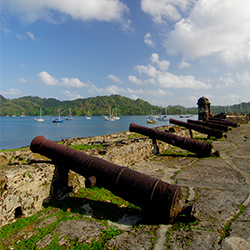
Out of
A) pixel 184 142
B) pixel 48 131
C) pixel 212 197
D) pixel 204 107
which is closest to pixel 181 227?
pixel 212 197

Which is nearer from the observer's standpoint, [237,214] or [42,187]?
[237,214]

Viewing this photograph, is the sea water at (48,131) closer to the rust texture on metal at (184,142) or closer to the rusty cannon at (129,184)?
the rust texture on metal at (184,142)

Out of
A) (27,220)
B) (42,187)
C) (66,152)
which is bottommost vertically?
(27,220)

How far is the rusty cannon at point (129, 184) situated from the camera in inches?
102

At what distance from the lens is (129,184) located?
2932 millimetres

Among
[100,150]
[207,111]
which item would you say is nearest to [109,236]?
[100,150]

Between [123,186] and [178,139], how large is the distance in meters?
4.52

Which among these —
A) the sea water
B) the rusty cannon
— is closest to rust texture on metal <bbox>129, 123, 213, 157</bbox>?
the rusty cannon

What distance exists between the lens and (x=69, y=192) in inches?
147

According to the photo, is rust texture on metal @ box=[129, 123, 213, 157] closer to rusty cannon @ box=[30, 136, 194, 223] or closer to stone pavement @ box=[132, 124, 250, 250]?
stone pavement @ box=[132, 124, 250, 250]

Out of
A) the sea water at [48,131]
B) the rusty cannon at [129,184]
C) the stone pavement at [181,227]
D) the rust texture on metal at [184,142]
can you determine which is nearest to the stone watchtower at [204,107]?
the rust texture on metal at [184,142]

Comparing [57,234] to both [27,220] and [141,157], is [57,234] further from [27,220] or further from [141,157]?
[141,157]

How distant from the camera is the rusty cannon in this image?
2.58 m

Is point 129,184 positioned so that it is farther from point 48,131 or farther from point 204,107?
point 48,131
